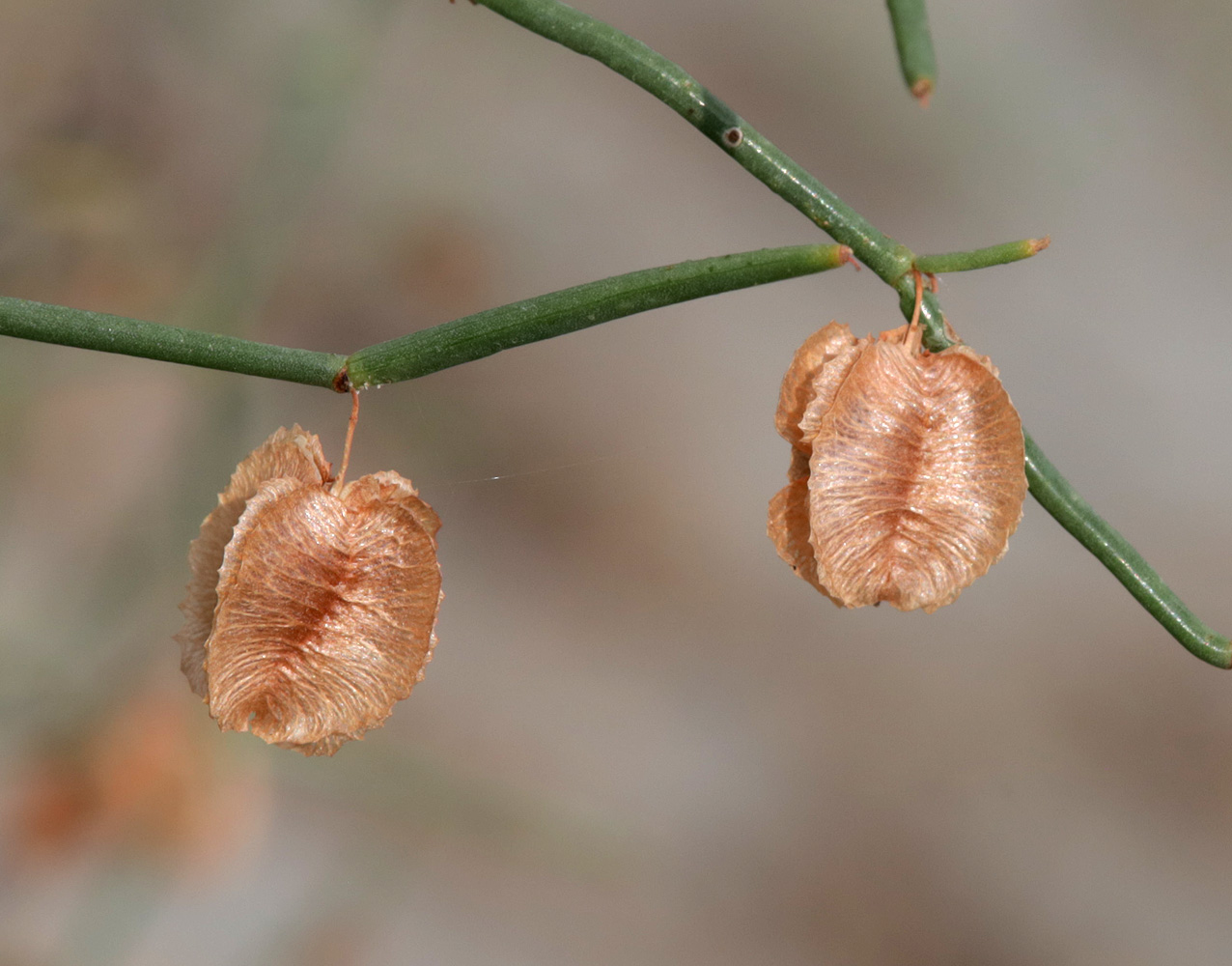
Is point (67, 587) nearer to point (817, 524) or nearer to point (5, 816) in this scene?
point (5, 816)

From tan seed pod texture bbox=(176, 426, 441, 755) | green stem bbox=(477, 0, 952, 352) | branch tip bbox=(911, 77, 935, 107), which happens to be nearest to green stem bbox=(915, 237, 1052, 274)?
green stem bbox=(477, 0, 952, 352)

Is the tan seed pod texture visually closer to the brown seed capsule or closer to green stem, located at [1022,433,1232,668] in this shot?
the brown seed capsule

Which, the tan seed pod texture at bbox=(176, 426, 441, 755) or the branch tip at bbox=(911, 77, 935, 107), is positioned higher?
the tan seed pod texture at bbox=(176, 426, 441, 755)

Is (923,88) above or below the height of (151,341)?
below

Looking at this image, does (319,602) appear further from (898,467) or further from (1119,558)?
(1119,558)

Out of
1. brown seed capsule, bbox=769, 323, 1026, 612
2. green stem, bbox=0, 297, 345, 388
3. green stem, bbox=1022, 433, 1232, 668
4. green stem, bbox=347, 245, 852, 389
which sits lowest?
green stem, bbox=1022, 433, 1232, 668

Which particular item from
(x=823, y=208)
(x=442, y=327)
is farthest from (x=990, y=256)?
(x=442, y=327)
